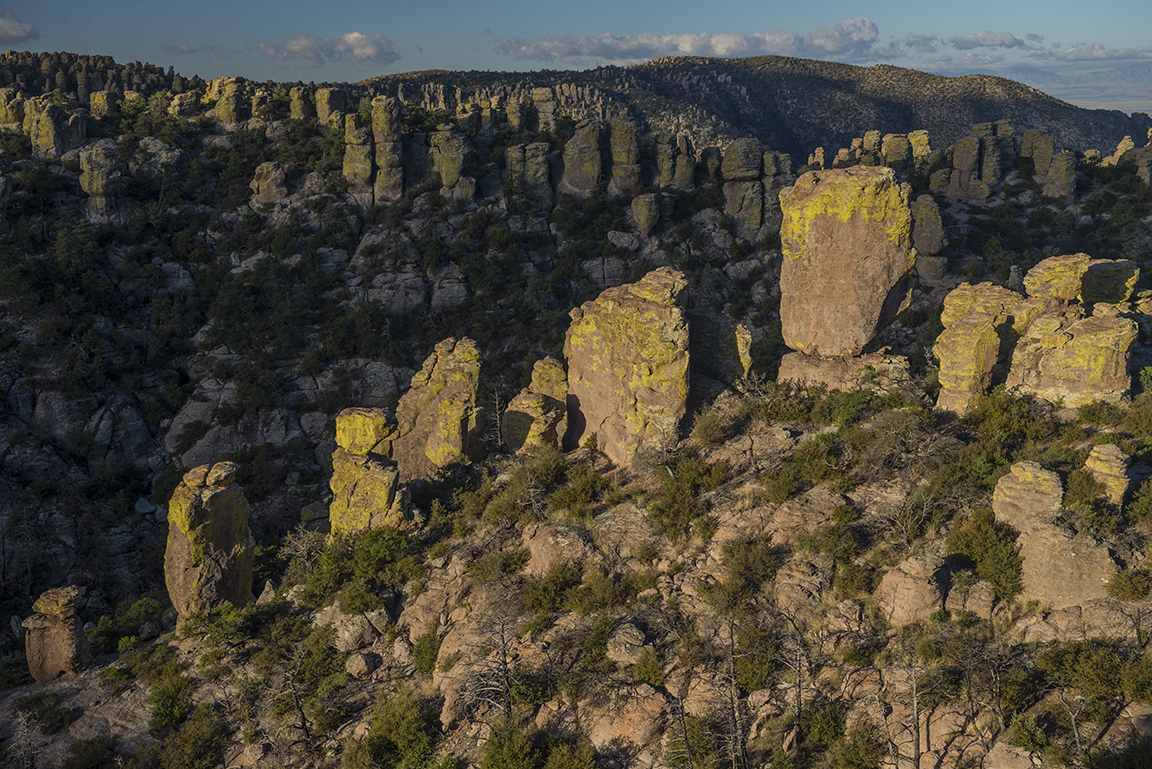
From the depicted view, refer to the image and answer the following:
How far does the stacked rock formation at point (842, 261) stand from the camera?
19.4m

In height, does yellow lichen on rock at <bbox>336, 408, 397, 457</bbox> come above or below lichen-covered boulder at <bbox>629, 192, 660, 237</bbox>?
below

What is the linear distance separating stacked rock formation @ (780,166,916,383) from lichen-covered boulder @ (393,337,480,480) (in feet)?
32.6

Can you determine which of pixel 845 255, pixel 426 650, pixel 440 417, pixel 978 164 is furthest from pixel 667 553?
pixel 978 164

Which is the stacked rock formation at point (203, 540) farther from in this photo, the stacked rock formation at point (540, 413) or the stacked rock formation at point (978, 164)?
the stacked rock formation at point (978, 164)

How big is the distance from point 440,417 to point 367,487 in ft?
11.4

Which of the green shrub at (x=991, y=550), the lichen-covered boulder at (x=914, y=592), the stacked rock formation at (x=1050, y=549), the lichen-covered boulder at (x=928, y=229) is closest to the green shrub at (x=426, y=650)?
the lichen-covered boulder at (x=914, y=592)

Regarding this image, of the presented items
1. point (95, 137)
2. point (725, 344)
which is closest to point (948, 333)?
point (725, 344)

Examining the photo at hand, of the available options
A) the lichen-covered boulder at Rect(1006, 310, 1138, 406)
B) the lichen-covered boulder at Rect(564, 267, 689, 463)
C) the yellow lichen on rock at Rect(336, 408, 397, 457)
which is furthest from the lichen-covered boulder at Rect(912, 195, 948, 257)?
the yellow lichen on rock at Rect(336, 408, 397, 457)

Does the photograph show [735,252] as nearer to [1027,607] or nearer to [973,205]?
[973,205]

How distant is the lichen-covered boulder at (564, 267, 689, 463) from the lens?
18891 mm

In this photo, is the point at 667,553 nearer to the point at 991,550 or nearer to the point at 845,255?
the point at 991,550

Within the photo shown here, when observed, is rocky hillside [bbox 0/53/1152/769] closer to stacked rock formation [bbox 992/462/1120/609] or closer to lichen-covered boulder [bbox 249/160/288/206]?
stacked rock formation [bbox 992/462/1120/609]

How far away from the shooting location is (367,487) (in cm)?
1920

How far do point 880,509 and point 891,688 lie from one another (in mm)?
4617
